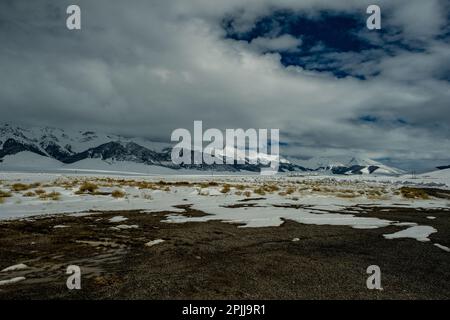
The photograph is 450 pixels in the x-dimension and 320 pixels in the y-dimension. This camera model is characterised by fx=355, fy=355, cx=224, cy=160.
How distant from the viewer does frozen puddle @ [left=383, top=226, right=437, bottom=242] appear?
1280 centimetres

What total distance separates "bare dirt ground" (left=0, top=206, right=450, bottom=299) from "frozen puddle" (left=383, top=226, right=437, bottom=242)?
0.40 meters

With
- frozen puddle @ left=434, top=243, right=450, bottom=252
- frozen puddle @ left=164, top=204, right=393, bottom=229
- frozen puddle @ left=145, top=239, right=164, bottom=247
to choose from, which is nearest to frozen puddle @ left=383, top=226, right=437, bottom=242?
frozen puddle @ left=434, top=243, right=450, bottom=252

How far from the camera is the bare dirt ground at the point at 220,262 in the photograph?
658 cm

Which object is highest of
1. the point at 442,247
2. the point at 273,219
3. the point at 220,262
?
the point at 220,262

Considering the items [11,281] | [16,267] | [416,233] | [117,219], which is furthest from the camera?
[117,219]

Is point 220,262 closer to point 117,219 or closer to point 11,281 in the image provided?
point 11,281

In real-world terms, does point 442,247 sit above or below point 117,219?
above

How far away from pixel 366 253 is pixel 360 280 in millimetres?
3039

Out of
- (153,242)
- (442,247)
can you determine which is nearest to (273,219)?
Result: (153,242)

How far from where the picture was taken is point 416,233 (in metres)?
13.7

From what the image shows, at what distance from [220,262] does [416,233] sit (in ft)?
29.5

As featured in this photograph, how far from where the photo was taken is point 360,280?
732 centimetres

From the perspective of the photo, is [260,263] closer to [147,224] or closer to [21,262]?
[21,262]
